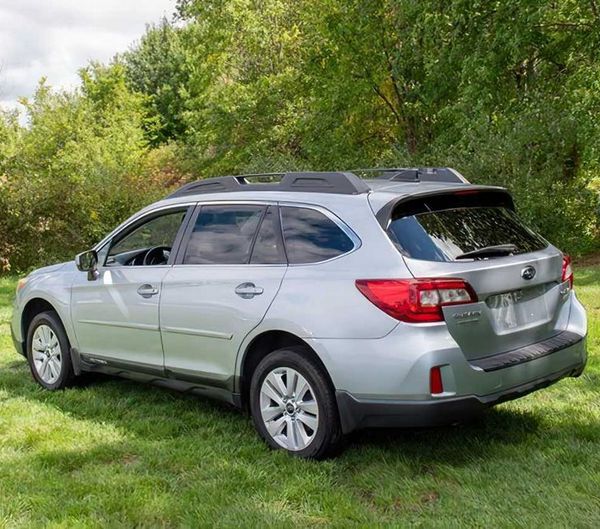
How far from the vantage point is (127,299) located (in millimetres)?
5480

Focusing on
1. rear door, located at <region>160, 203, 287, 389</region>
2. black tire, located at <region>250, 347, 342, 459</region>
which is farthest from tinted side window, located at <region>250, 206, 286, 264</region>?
black tire, located at <region>250, 347, 342, 459</region>

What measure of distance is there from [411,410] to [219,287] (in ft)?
5.23

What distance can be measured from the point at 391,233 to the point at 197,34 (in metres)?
23.3

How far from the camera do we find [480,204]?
4625 mm

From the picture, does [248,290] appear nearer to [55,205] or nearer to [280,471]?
[280,471]

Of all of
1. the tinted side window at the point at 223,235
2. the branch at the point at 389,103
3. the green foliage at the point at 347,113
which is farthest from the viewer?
the branch at the point at 389,103

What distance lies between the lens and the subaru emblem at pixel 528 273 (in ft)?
13.9

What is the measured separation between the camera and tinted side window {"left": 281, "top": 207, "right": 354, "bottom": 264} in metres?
4.32

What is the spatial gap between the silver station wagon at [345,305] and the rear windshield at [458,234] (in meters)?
0.01

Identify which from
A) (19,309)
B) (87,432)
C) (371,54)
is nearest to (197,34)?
(371,54)

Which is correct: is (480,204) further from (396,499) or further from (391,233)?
→ (396,499)

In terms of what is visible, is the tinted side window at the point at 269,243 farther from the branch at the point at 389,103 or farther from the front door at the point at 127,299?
the branch at the point at 389,103

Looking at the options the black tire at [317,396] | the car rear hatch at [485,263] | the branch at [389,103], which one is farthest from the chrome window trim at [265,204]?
the branch at [389,103]

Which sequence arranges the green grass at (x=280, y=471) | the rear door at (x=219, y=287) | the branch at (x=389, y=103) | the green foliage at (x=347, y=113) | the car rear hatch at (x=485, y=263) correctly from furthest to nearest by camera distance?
the branch at (x=389, y=103), the green foliage at (x=347, y=113), the rear door at (x=219, y=287), the car rear hatch at (x=485, y=263), the green grass at (x=280, y=471)
